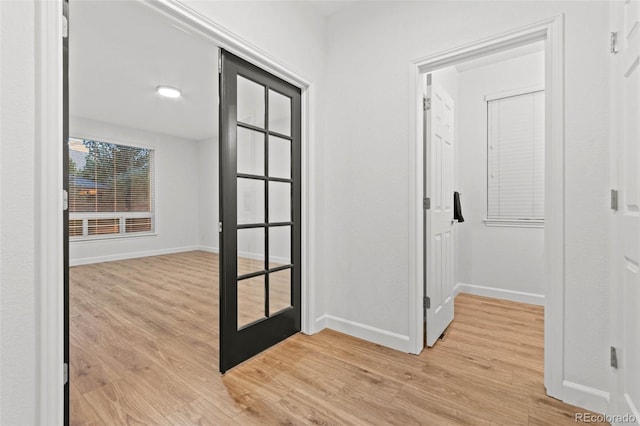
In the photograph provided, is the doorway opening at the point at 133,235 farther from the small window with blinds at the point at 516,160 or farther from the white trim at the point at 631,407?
the small window with blinds at the point at 516,160

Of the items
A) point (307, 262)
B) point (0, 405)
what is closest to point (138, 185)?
point (307, 262)

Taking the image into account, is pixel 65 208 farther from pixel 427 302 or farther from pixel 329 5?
pixel 329 5

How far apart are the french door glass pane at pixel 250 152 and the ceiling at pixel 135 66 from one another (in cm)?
62

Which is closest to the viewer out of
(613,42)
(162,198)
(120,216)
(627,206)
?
(627,206)

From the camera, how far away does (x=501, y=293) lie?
11.3 feet

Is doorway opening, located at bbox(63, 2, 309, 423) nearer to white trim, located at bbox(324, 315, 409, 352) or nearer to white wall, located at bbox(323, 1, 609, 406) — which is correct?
white trim, located at bbox(324, 315, 409, 352)

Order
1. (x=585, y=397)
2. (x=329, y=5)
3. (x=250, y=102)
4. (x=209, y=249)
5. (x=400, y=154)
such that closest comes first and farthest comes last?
(x=585, y=397)
(x=250, y=102)
(x=400, y=154)
(x=329, y=5)
(x=209, y=249)

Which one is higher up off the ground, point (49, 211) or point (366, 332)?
point (49, 211)

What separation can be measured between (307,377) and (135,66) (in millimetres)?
3847

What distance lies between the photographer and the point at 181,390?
1.73 m

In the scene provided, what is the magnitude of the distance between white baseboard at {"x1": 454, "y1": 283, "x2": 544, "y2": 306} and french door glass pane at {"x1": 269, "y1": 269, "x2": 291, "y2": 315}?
2.30m

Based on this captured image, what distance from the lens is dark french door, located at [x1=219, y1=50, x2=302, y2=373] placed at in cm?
190

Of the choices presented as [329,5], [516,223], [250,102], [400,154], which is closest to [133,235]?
[250,102]

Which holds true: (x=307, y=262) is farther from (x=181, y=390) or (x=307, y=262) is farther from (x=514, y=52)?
(x=514, y=52)
